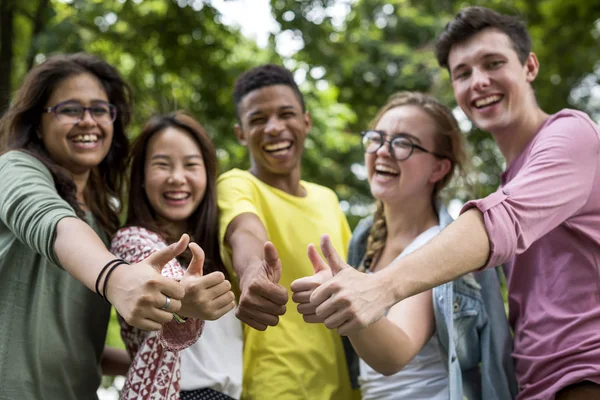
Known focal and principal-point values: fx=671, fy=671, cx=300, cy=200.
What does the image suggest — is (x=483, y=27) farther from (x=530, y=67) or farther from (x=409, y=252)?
(x=409, y=252)

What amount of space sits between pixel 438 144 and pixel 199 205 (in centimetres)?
127

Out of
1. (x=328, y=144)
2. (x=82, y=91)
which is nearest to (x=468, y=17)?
(x=82, y=91)

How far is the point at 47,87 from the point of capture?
320cm

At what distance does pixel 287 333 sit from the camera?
129 inches

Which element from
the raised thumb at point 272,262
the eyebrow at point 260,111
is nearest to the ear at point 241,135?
the eyebrow at point 260,111

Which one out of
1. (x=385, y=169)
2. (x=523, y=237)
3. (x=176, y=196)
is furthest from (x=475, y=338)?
(x=176, y=196)

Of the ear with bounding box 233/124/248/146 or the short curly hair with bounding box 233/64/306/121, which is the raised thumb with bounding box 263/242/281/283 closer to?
the ear with bounding box 233/124/248/146

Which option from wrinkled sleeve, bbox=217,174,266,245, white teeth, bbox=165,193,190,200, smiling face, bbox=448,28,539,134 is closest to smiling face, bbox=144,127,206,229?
white teeth, bbox=165,193,190,200

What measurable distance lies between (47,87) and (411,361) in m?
2.15

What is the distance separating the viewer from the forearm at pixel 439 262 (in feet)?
7.35

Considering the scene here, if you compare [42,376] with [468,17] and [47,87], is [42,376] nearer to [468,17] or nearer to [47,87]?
[47,87]

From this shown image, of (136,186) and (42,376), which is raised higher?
(136,186)

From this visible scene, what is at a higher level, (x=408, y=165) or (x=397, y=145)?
(x=397, y=145)

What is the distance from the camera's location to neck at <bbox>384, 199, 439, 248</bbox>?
3449 millimetres
